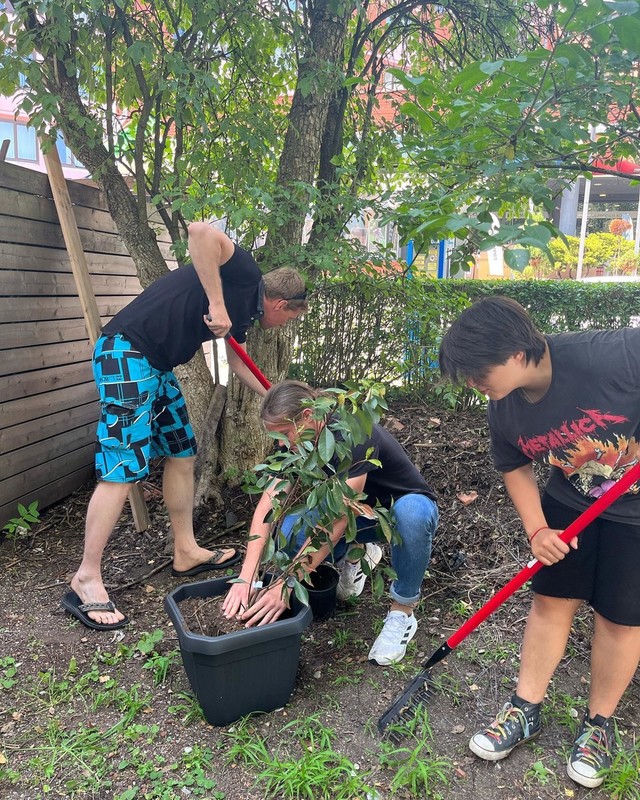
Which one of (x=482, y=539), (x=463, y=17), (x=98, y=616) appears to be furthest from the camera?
(x=463, y=17)

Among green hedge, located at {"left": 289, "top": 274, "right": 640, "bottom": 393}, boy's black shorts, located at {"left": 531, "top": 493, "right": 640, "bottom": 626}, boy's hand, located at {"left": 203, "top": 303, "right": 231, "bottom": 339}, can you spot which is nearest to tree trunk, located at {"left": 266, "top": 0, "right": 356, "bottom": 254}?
boy's hand, located at {"left": 203, "top": 303, "right": 231, "bottom": 339}

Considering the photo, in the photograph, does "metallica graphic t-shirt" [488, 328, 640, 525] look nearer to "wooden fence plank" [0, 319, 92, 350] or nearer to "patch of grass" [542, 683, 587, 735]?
"patch of grass" [542, 683, 587, 735]

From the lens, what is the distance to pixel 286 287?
2.59 meters

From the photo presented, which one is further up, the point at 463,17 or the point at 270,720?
the point at 463,17

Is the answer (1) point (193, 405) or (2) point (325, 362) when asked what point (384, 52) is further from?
(1) point (193, 405)

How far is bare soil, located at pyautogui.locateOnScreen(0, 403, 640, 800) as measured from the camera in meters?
Result: 1.81

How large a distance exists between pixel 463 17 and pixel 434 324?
2.03 metres

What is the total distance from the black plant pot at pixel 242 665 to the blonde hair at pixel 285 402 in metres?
0.63

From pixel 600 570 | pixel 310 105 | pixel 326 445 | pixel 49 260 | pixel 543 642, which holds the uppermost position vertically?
pixel 310 105

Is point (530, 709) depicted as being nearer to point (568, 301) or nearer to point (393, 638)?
point (393, 638)

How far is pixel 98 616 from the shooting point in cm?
249

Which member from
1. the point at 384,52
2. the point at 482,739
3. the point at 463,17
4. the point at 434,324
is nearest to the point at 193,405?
the point at 434,324

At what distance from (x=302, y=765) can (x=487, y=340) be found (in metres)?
1.31

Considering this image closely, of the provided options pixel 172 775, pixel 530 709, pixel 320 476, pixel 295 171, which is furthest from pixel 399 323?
pixel 172 775
